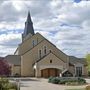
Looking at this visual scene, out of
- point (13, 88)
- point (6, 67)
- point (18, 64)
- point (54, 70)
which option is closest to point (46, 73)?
point (54, 70)

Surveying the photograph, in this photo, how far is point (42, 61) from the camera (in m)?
75.6

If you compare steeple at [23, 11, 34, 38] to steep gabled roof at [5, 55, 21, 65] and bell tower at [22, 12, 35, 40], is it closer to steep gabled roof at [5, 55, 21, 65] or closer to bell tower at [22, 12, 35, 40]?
bell tower at [22, 12, 35, 40]

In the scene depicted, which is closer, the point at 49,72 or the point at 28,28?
the point at 49,72

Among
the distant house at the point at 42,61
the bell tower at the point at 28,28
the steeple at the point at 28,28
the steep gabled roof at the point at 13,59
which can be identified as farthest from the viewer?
the steeple at the point at 28,28

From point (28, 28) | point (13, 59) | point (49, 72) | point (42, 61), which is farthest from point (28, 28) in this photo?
point (49, 72)

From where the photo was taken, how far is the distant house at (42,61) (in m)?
75.8

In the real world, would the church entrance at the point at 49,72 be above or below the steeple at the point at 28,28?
below

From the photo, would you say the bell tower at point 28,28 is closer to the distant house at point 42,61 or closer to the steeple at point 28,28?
the steeple at point 28,28

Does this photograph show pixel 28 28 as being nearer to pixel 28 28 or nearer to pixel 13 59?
pixel 28 28

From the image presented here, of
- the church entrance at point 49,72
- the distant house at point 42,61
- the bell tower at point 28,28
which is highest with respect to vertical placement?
the bell tower at point 28,28

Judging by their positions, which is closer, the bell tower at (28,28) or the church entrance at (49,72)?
the church entrance at (49,72)

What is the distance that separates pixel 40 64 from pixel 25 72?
5688 millimetres

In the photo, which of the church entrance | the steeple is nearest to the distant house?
the church entrance

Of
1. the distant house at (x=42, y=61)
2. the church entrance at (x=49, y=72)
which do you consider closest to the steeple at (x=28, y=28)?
the distant house at (x=42, y=61)
